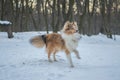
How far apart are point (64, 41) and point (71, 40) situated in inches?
10.8

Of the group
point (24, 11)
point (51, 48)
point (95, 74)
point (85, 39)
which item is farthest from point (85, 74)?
point (24, 11)

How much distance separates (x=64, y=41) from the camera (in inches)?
358

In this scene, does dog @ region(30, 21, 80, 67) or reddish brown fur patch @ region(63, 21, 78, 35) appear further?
dog @ region(30, 21, 80, 67)

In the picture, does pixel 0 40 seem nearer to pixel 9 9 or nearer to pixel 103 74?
pixel 103 74

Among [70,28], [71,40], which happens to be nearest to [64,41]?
[71,40]

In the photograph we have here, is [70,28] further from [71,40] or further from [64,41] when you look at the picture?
[64,41]

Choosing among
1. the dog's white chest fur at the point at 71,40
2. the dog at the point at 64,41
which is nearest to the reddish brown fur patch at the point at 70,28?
the dog at the point at 64,41

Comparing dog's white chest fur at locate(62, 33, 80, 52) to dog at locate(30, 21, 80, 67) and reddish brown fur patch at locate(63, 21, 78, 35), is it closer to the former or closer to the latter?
dog at locate(30, 21, 80, 67)

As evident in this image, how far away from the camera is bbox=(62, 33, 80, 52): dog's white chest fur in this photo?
29.3ft

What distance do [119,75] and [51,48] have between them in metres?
3.06

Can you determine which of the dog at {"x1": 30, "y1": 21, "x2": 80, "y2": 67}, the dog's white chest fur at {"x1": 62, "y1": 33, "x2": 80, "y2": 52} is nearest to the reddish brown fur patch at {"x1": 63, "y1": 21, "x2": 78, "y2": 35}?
the dog at {"x1": 30, "y1": 21, "x2": 80, "y2": 67}

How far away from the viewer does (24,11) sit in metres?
38.0

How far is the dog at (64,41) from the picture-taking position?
8.85 metres

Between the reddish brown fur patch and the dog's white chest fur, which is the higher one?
the reddish brown fur patch
